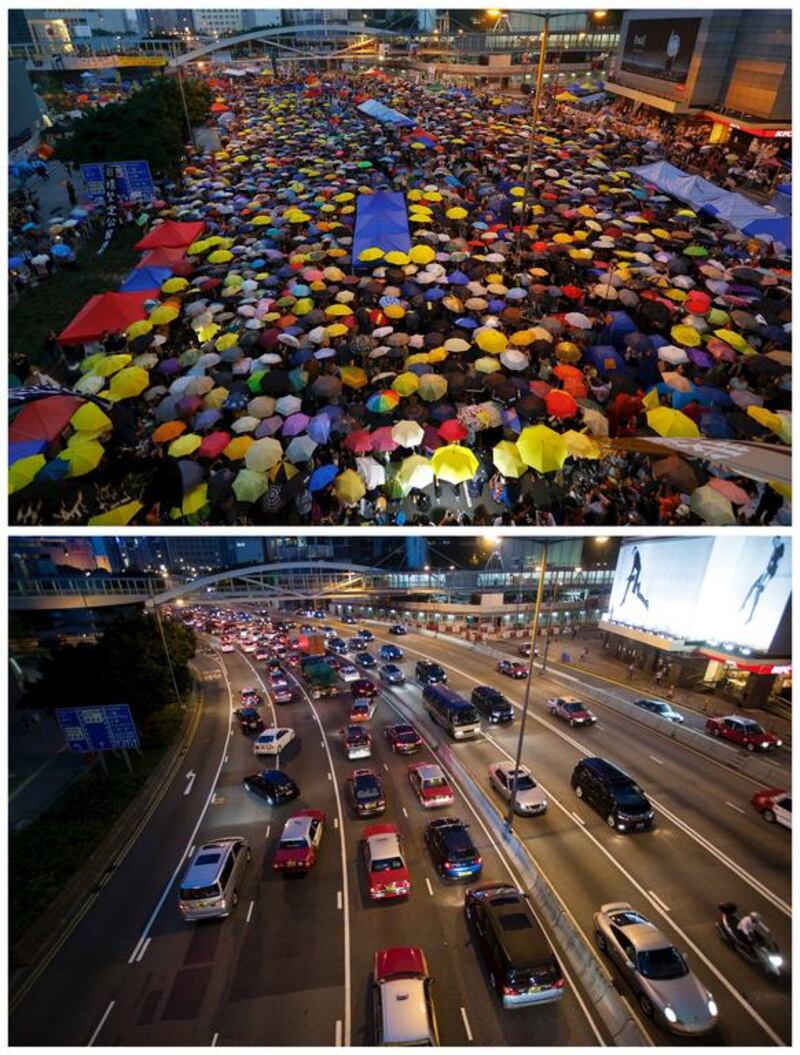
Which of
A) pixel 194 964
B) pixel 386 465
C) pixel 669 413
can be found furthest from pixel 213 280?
pixel 194 964

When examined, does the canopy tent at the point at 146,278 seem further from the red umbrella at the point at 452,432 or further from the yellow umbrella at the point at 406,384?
the red umbrella at the point at 452,432

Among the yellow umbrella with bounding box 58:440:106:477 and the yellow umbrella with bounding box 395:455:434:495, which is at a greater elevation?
the yellow umbrella with bounding box 58:440:106:477

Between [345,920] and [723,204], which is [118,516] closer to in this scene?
[345,920]

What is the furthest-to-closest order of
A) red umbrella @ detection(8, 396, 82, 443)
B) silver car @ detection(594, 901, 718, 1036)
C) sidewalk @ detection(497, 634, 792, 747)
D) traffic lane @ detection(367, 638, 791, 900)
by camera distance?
1. sidewalk @ detection(497, 634, 792, 747)
2. red umbrella @ detection(8, 396, 82, 443)
3. traffic lane @ detection(367, 638, 791, 900)
4. silver car @ detection(594, 901, 718, 1036)

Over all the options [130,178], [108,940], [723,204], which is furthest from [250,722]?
[723,204]

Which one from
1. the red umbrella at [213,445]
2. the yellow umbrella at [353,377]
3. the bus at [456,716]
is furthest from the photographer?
the bus at [456,716]

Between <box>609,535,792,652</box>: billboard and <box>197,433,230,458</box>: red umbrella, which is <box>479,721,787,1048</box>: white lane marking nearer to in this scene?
<box>609,535,792,652</box>: billboard

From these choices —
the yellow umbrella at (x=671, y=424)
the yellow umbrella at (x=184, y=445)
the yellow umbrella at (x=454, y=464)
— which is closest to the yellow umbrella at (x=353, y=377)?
the yellow umbrella at (x=454, y=464)

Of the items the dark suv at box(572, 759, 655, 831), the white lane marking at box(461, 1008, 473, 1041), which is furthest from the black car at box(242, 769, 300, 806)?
the white lane marking at box(461, 1008, 473, 1041)
